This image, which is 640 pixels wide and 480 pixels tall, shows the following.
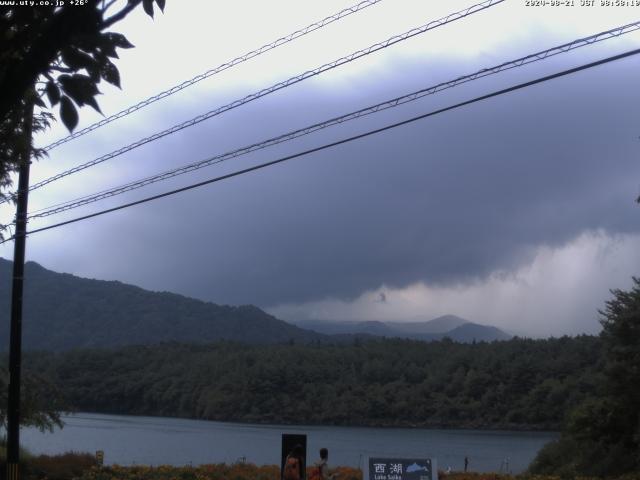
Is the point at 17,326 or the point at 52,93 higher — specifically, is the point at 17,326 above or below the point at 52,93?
above

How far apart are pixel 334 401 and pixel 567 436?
91.9ft

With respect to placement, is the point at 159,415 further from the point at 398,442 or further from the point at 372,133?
the point at 372,133

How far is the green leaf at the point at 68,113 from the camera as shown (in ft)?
15.3

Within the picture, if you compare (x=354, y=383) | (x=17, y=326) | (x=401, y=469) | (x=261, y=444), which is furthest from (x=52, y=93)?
(x=354, y=383)

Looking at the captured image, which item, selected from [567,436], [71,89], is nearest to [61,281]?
[567,436]

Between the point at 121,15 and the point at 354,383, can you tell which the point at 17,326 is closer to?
the point at 121,15

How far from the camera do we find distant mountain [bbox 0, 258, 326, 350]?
111562 mm

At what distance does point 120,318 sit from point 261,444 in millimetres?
96051

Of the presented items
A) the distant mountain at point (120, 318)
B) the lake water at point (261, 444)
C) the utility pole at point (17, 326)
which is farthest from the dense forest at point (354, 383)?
the distant mountain at point (120, 318)

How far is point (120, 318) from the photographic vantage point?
131 m

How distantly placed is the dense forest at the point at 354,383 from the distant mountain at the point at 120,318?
33334 millimetres

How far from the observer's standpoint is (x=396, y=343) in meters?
75.0

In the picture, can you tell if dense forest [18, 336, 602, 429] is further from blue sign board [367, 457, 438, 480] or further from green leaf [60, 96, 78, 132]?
green leaf [60, 96, 78, 132]

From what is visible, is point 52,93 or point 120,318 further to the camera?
point 120,318
